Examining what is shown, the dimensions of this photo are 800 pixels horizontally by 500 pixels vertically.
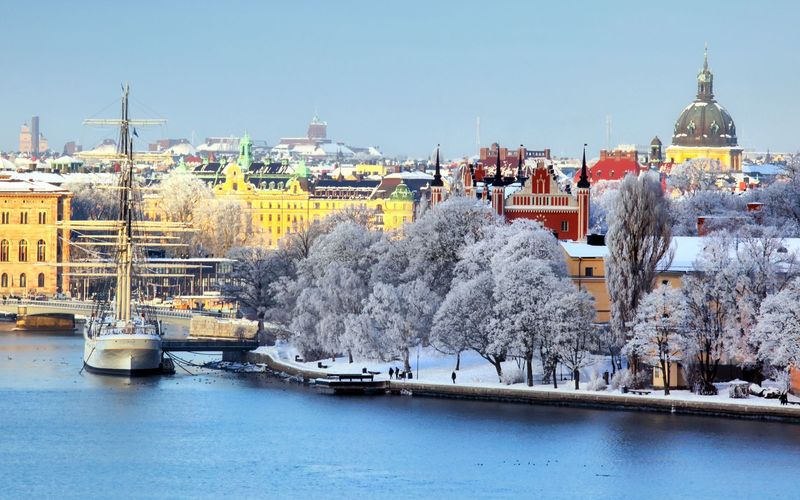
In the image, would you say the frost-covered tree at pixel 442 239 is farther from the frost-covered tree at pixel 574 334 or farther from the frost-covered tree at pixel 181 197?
the frost-covered tree at pixel 181 197

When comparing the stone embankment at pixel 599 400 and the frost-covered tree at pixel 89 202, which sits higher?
the frost-covered tree at pixel 89 202

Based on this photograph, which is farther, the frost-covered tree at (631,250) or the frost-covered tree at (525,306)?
the frost-covered tree at (525,306)

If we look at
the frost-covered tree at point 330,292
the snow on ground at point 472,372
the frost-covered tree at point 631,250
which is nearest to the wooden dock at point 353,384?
the snow on ground at point 472,372

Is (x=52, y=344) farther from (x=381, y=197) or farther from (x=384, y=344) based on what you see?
(x=381, y=197)

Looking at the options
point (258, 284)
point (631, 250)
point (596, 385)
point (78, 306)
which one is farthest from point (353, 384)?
point (78, 306)

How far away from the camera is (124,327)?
8706 centimetres

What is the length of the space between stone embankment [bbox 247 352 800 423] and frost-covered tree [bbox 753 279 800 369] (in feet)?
5.48

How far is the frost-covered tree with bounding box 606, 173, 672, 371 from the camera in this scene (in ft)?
238

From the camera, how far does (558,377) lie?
2931 inches

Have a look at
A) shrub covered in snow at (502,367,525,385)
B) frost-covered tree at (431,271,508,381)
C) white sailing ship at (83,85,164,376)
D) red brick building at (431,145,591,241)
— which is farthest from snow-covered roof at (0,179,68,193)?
shrub covered in snow at (502,367,525,385)

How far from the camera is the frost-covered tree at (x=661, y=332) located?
70625mm

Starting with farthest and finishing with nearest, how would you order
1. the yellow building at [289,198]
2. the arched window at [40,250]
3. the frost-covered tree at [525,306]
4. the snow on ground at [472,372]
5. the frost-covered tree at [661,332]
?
the yellow building at [289,198]
the arched window at [40,250]
the frost-covered tree at [525,306]
the frost-covered tree at [661,332]
the snow on ground at [472,372]

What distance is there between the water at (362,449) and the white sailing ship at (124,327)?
7.42 m

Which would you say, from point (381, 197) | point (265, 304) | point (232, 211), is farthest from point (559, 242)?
point (381, 197)
